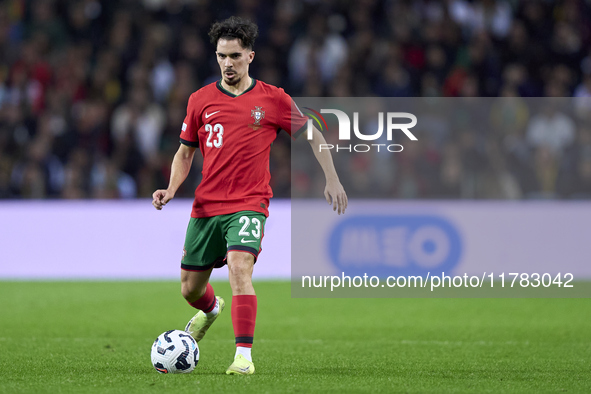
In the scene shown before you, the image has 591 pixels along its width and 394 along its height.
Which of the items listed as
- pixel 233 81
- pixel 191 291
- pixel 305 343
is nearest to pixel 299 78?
pixel 305 343

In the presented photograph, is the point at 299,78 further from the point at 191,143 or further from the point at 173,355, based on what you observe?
the point at 173,355

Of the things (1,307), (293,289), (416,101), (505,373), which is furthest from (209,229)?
(416,101)

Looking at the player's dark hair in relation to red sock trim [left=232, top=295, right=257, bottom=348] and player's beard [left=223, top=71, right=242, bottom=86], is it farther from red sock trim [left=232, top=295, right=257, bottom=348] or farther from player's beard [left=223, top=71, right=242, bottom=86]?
red sock trim [left=232, top=295, right=257, bottom=348]

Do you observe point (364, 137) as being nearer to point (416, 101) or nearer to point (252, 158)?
point (416, 101)

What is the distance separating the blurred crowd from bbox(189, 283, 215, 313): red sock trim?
19.2 feet

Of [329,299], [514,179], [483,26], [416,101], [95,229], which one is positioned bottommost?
[329,299]

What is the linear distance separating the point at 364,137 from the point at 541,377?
691cm

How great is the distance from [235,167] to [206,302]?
1119 millimetres

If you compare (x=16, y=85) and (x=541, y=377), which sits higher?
(x=16, y=85)

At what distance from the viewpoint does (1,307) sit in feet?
32.7

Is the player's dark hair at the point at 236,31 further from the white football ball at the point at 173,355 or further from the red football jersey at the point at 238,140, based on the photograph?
the white football ball at the point at 173,355

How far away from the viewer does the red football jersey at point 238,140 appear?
586cm

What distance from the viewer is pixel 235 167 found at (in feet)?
19.3

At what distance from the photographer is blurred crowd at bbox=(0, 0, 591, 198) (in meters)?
12.1
